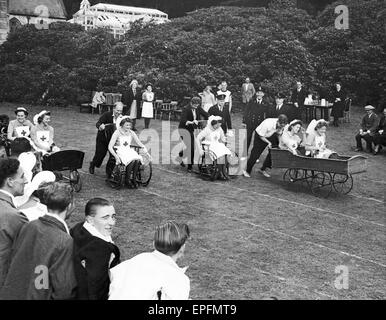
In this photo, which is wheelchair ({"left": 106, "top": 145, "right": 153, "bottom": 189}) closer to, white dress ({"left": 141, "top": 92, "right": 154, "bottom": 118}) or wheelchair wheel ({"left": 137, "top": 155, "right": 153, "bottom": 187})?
wheelchair wheel ({"left": 137, "top": 155, "right": 153, "bottom": 187})

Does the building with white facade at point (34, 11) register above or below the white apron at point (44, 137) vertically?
above

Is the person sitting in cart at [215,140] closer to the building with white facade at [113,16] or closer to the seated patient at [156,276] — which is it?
the seated patient at [156,276]

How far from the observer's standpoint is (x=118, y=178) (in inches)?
412

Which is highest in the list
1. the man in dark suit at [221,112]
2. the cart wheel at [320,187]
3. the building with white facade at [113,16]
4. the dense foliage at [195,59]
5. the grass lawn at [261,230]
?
the building with white facade at [113,16]

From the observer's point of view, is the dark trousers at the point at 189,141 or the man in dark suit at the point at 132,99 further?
the man in dark suit at the point at 132,99

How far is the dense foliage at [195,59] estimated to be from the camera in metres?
24.1

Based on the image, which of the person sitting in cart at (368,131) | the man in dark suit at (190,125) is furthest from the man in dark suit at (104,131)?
the person sitting in cart at (368,131)

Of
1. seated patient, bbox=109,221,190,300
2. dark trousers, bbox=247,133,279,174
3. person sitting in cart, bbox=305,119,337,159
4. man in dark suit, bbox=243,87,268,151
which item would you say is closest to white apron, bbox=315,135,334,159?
person sitting in cart, bbox=305,119,337,159

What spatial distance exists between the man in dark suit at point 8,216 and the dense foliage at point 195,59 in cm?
1928

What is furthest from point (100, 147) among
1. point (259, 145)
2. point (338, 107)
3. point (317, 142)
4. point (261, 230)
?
point (338, 107)

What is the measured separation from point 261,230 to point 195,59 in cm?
1764

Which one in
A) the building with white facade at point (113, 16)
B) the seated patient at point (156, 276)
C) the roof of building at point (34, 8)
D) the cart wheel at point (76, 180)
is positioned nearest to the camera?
the seated patient at point (156, 276)

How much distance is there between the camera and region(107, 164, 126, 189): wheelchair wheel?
10397mm

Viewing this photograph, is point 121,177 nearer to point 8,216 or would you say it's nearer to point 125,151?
point 125,151
